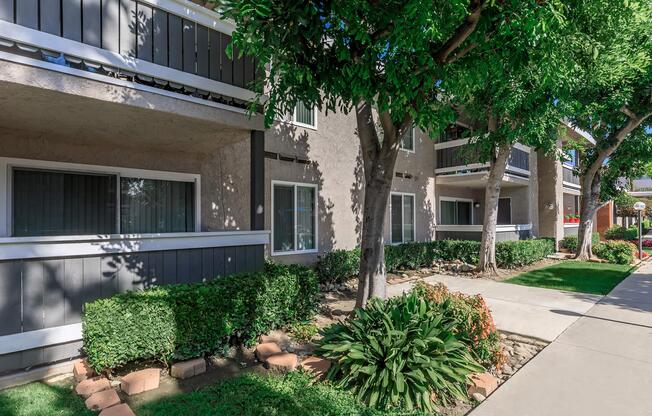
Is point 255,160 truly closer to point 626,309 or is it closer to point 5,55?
point 5,55

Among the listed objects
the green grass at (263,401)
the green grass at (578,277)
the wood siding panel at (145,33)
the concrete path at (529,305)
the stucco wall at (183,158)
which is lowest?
the green grass at (578,277)

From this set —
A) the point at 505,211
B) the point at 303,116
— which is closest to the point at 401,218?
the point at 303,116

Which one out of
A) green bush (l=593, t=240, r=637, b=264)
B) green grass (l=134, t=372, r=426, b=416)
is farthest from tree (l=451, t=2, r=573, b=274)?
green bush (l=593, t=240, r=637, b=264)

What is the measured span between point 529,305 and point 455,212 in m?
9.25

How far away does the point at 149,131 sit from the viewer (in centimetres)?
611

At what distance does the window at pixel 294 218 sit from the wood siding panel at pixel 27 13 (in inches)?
226

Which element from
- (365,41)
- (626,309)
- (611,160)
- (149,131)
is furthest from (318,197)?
(611,160)

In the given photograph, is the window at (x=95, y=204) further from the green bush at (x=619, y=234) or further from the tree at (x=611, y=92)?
the green bush at (x=619, y=234)

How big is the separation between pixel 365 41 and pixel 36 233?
20.7 ft

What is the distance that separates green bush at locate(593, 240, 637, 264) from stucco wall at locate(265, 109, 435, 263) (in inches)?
400

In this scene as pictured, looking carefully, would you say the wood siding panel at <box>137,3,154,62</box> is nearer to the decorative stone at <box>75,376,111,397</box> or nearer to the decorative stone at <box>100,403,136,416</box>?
the decorative stone at <box>75,376,111,397</box>

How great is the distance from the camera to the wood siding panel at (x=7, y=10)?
156 inches

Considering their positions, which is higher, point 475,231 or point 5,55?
point 5,55

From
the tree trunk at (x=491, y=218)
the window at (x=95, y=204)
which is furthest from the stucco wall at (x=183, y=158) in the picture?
the tree trunk at (x=491, y=218)
